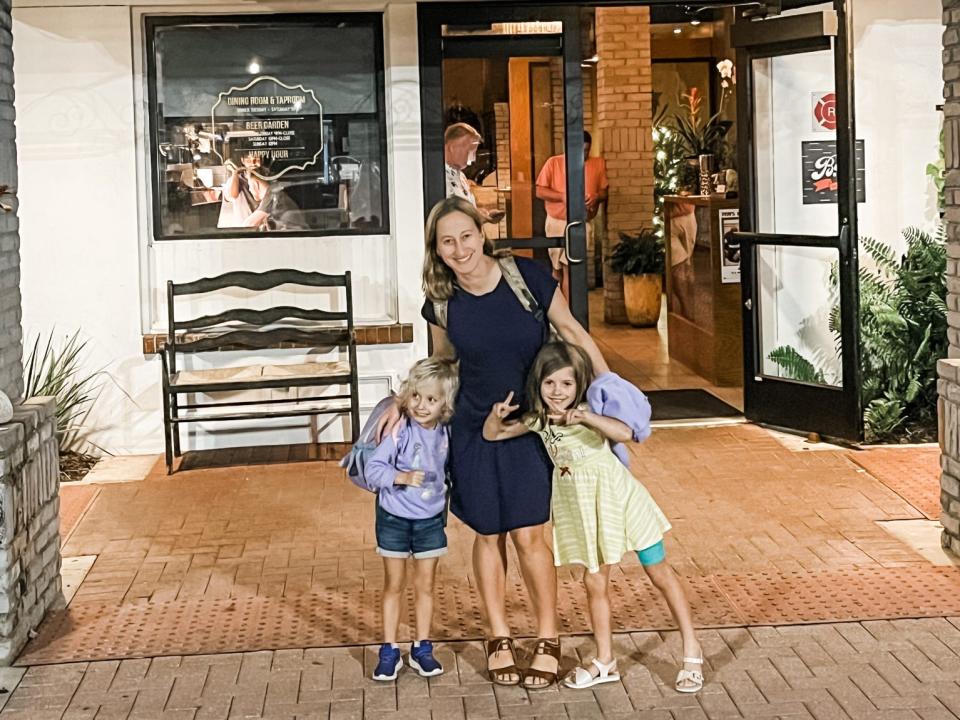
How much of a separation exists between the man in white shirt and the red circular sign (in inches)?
72.4

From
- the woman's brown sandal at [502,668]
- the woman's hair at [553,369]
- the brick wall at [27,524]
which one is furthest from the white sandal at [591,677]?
the brick wall at [27,524]

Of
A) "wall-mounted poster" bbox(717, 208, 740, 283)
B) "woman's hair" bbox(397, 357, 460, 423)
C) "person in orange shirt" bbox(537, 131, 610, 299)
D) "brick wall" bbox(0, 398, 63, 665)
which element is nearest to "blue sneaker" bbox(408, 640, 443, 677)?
"woman's hair" bbox(397, 357, 460, 423)

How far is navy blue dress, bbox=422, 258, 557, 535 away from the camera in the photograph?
4.57 m

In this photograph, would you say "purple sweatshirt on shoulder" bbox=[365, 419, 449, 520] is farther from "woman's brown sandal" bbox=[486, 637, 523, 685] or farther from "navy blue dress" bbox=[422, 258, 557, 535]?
"woman's brown sandal" bbox=[486, 637, 523, 685]

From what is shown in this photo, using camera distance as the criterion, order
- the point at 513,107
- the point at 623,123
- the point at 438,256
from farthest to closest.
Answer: the point at 623,123, the point at 513,107, the point at 438,256

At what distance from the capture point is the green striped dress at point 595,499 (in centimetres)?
449

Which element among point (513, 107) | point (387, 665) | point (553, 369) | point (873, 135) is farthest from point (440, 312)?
point (873, 135)

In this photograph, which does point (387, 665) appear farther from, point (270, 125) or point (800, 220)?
point (800, 220)

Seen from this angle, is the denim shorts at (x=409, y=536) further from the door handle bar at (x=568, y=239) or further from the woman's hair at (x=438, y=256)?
the door handle bar at (x=568, y=239)

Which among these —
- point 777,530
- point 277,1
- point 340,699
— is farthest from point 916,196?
point 340,699

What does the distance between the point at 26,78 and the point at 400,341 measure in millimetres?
2498

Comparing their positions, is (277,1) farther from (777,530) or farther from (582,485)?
(582,485)

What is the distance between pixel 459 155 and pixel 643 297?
627cm

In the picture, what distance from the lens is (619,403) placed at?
4410mm
